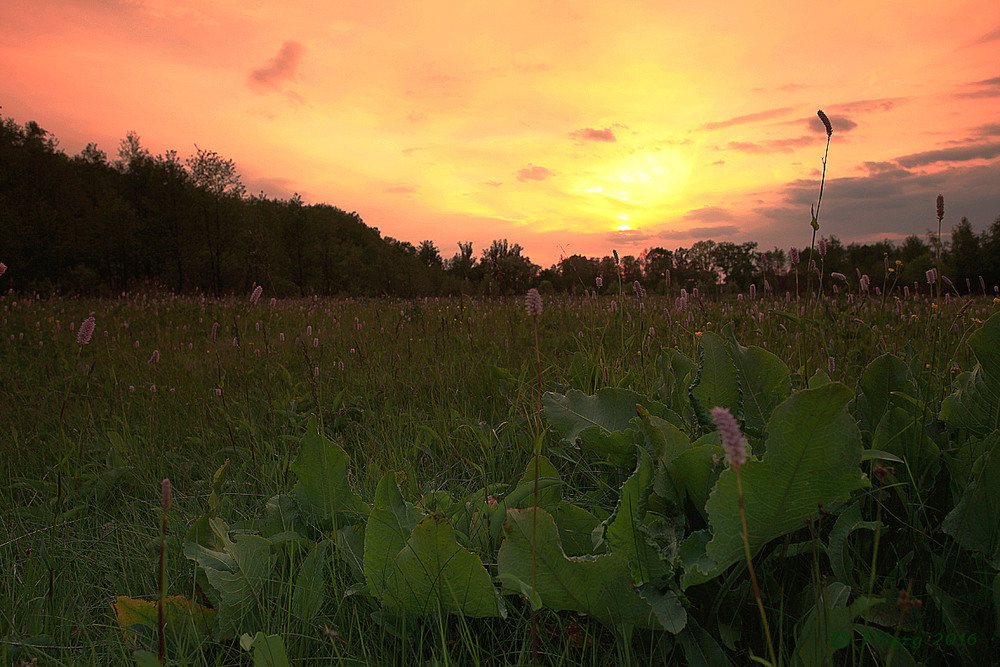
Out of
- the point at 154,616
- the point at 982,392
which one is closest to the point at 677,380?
the point at 982,392

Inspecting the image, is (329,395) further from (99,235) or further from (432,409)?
(99,235)

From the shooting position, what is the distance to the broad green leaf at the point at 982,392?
1438 millimetres

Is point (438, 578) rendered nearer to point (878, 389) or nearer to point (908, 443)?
point (908, 443)

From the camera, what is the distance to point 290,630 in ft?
4.52

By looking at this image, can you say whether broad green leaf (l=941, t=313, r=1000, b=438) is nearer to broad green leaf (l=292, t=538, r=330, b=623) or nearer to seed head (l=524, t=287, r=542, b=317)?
seed head (l=524, t=287, r=542, b=317)

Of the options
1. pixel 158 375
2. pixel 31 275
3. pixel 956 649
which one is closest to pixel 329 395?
pixel 158 375

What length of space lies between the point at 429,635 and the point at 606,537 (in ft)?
1.85

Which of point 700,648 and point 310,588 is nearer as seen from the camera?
point 700,648

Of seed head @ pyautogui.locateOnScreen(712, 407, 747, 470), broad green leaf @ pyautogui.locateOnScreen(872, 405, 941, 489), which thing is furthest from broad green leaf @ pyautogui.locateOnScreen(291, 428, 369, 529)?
broad green leaf @ pyautogui.locateOnScreen(872, 405, 941, 489)

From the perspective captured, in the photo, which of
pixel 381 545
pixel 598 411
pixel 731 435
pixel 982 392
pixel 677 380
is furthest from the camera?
pixel 677 380

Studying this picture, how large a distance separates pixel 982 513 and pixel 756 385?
2.05ft

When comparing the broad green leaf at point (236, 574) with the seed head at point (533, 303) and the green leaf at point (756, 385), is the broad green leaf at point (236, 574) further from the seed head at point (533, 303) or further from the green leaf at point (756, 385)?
the green leaf at point (756, 385)

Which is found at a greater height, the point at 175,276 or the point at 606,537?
the point at 175,276

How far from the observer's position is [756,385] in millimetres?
1714
